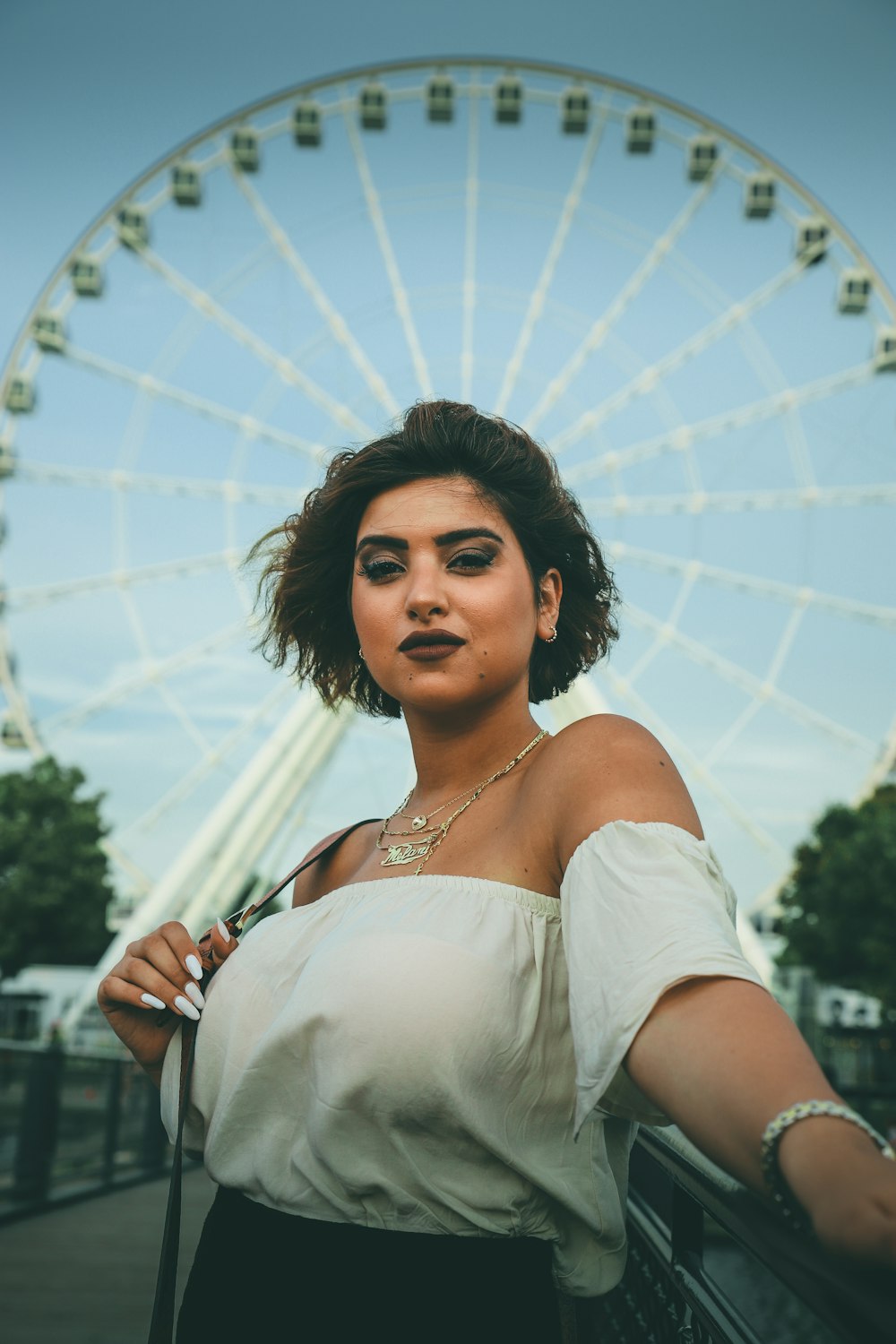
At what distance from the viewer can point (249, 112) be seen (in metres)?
19.0

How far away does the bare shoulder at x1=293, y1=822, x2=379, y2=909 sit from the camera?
222 centimetres

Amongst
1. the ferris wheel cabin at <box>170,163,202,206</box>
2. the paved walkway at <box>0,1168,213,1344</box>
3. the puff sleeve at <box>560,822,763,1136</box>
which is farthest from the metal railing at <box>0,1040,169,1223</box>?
the ferris wheel cabin at <box>170,163,202,206</box>

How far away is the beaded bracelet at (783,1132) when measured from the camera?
3.30 feet

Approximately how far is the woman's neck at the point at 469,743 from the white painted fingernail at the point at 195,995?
0.46 meters

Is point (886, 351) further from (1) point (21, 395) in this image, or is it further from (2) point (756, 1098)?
(2) point (756, 1098)

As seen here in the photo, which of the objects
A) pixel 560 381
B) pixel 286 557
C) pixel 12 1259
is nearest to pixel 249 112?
pixel 560 381

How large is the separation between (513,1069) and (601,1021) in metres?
0.34

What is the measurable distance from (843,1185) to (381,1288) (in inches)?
33.6

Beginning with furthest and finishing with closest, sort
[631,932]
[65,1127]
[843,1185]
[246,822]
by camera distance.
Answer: [246,822] < [65,1127] < [631,932] < [843,1185]

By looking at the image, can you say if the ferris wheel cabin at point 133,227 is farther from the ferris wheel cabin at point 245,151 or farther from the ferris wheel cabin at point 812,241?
the ferris wheel cabin at point 812,241

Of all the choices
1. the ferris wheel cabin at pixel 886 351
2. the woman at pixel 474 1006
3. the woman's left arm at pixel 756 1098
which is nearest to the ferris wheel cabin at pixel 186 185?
the ferris wheel cabin at pixel 886 351

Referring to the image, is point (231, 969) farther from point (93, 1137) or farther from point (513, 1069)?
point (93, 1137)

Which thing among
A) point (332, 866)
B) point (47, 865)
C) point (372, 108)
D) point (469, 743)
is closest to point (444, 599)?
point (469, 743)

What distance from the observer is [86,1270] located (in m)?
6.09
